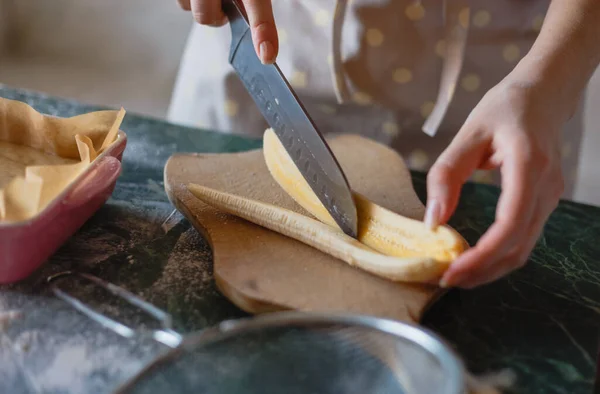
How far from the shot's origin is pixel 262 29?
0.79m

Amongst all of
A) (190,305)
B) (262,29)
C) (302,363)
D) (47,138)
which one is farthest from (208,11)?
(302,363)

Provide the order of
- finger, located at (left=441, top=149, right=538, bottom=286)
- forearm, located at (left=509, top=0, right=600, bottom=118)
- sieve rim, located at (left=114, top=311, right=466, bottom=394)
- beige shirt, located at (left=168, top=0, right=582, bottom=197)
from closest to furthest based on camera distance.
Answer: sieve rim, located at (left=114, top=311, right=466, bottom=394) < finger, located at (left=441, top=149, right=538, bottom=286) < forearm, located at (left=509, top=0, right=600, bottom=118) < beige shirt, located at (left=168, top=0, right=582, bottom=197)

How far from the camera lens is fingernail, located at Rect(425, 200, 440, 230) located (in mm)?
676

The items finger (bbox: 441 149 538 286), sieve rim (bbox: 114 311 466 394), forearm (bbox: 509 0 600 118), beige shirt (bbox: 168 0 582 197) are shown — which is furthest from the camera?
beige shirt (bbox: 168 0 582 197)

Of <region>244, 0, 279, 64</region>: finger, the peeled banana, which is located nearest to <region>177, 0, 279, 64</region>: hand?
<region>244, 0, 279, 64</region>: finger

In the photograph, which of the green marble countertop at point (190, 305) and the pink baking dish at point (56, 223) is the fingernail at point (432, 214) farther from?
the pink baking dish at point (56, 223)

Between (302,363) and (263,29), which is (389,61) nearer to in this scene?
(263,29)

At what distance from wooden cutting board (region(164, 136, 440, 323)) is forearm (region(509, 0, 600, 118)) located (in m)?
0.21

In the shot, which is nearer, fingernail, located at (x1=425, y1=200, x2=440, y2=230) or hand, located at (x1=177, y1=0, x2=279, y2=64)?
fingernail, located at (x1=425, y1=200, x2=440, y2=230)

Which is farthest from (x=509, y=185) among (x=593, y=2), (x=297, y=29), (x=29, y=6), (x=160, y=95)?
(x=29, y=6)

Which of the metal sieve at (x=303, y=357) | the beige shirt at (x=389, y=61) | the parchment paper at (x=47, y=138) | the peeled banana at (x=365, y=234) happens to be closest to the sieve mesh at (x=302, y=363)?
the metal sieve at (x=303, y=357)

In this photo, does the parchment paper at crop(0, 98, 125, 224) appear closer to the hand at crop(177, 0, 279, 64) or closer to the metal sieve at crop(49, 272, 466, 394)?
the hand at crop(177, 0, 279, 64)

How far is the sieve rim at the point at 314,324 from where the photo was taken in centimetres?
53

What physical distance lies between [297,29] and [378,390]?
685 mm
